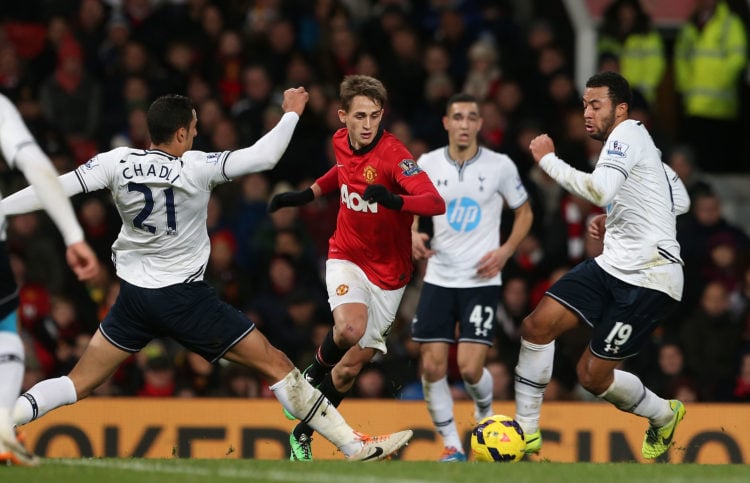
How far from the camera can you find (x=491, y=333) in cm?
1115

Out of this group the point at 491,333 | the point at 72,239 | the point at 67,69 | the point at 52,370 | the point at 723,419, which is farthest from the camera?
the point at 67,69

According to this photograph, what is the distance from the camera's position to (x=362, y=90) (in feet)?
31.6

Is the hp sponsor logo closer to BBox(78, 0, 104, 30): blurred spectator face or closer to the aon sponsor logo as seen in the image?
the aon sponsor logo

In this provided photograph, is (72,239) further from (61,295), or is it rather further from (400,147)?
(61,295)

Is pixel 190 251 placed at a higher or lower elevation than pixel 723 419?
higher

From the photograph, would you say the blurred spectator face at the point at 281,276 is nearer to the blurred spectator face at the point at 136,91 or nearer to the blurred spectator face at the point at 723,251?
the blurred spectator face at the point at 136,91

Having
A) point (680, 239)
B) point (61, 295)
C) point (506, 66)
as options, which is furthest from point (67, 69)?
point (680, 239)

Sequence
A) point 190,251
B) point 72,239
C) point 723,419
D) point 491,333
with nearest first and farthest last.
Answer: point 72,239, point 190,251, point 491,333, point 723,419

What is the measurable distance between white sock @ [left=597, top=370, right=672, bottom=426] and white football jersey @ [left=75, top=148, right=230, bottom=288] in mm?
2973

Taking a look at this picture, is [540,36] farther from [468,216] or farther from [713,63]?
[468,216]

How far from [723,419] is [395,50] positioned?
629cm

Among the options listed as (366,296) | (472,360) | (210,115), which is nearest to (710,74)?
(210,115)

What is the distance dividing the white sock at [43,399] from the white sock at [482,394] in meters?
3.36

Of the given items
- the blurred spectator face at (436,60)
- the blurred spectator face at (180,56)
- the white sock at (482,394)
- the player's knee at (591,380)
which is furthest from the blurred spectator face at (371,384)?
the blurred spectator face at (180,56)
